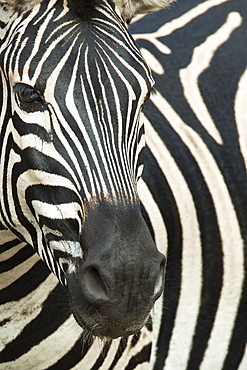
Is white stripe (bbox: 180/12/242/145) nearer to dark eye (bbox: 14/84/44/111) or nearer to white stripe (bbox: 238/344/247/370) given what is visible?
white stripe (bbox: 238/344/247/370)

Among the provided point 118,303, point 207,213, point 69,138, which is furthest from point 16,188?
point 207,213

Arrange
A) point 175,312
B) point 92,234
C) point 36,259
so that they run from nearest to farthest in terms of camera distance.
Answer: point 92,234, point 36,259, point 175,312

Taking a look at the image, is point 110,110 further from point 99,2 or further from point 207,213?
point 207,213

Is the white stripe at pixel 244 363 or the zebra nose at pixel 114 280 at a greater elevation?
the zebra nose at pixel 114 280

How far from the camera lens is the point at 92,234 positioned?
107 inches

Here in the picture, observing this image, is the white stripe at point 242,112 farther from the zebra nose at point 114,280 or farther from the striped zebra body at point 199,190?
the zebra nose at point 114,280

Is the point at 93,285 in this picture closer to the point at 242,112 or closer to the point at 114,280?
the point at 114,280

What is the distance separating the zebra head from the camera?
107 inches

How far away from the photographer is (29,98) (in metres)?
2.86

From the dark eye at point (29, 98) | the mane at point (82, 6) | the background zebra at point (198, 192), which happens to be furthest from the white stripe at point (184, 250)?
the dark eye at point (29, 98)

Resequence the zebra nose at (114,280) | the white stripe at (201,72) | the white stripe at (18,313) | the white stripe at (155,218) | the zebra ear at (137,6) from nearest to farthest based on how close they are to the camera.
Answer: the zebra nose at (114,280) < the zebra ear at (137,6) < the white stripe at (18,313) < the white stripe at (155,218) < the white stripe at (201,72)

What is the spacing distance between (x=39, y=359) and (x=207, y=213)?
62.2 inches

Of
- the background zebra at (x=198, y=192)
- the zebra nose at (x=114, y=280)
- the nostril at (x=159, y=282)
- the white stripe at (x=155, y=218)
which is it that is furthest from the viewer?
the background zebra at (x=198, y=192)

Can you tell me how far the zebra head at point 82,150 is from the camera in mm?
2711
